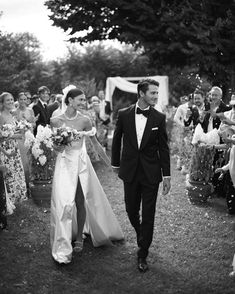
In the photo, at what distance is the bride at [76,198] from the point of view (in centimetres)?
523

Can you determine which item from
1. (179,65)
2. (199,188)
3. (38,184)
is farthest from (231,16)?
(38,184)

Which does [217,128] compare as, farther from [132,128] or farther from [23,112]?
[23,112]

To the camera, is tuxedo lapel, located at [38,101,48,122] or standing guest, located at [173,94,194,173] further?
tuxedo lapel, located at [38,101,48,122]

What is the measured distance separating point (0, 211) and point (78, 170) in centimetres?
164

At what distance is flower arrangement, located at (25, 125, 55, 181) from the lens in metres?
8.05

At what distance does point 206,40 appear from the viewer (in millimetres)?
15766

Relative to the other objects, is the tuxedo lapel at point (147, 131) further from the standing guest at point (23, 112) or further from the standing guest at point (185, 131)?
the standing guest at point (23, 112)

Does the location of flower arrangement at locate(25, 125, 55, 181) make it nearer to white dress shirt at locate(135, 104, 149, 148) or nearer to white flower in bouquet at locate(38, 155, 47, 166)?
white flower in bouquet at locate(38, 155, 47, 166)

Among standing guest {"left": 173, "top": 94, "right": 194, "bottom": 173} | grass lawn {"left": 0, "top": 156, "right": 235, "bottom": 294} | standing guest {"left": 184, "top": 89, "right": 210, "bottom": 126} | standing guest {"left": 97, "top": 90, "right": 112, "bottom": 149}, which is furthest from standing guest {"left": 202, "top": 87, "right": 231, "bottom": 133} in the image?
standing guest {"left": 97, "top": 90, "right": 112, "bottom": 149}

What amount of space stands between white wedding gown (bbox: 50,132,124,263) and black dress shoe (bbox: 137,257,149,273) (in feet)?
2.56

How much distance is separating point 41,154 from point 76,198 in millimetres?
2655

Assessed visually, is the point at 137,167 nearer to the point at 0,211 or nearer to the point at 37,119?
the point at 0,211

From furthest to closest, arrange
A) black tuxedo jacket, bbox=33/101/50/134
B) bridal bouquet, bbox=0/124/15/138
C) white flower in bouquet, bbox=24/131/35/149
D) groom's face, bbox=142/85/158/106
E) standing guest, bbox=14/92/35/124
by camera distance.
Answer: black tuxedo jacket, bbox=33/101/50/134 < standing guest, bbox=14/92/35/124 < white flower in bouquet, bbox=24/131/35/149 < bridal bouquet, bbox=0/124/15/138 < groom's face, bbox=142/85/158/106

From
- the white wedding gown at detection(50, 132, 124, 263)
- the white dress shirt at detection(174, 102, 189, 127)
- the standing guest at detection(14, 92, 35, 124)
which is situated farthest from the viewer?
the white dress shirt at detection(174, 102, 189, 127)
